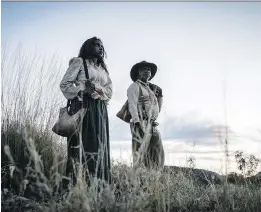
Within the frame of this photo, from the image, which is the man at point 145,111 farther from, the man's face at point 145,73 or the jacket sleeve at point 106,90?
the jacket sleeve at point 106,90

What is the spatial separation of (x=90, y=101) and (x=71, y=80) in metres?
0.20

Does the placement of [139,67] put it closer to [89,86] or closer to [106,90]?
[106,90]

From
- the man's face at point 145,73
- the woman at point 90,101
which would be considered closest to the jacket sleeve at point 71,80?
the woman at point 90,101

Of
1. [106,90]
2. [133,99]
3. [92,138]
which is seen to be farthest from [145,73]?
[92,138]

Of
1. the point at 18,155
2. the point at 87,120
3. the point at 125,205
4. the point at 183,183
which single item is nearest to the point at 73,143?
the point at 87,120

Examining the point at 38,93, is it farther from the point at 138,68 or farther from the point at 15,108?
the point at 138,68

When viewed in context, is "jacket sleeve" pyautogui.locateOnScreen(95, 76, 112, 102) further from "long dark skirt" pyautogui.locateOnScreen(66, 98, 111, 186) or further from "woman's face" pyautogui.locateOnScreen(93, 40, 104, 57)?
"woman's face" pyautogui.locateOnScreen(93, 40, 104, 57)

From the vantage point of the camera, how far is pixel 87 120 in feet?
10.8

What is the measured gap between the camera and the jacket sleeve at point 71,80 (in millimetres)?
3248

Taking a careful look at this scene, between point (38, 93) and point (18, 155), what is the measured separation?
735mm

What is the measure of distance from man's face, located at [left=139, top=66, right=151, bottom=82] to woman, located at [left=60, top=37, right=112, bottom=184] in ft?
2.57

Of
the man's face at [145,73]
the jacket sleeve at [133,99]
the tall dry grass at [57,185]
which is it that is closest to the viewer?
the tall dry grass at [57,185]

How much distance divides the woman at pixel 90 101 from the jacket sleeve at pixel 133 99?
0.53 meters

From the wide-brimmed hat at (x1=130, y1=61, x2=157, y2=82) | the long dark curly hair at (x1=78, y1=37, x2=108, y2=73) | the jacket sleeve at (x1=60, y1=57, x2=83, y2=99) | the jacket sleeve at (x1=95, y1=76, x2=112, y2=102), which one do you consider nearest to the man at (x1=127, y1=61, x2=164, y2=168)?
the wide-brimmed hat at (x1=130, y1=61, x2=157, y2=82)
